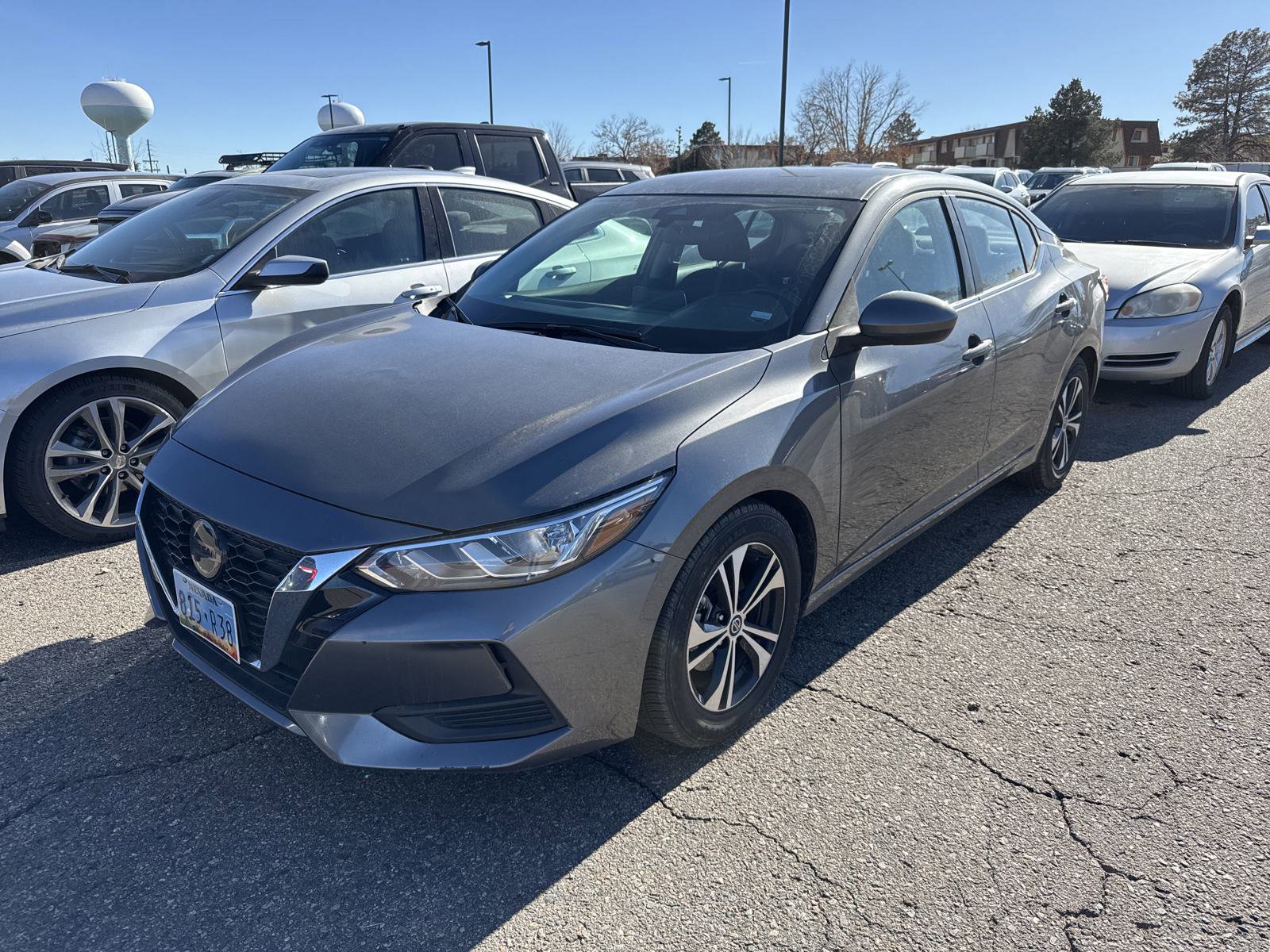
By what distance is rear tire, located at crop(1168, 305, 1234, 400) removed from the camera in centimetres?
667

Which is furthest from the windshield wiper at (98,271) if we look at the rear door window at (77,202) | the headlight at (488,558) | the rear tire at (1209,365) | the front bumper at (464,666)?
the rear door window at (77,202)

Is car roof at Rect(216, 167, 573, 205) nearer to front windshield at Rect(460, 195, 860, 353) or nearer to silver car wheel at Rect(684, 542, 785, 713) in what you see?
front windshield at Rect(460, 195, 860, 353)

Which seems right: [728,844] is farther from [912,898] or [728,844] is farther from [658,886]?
[912,898]

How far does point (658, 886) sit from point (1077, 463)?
13.8 ft

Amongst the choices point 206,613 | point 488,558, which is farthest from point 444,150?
point 488,558

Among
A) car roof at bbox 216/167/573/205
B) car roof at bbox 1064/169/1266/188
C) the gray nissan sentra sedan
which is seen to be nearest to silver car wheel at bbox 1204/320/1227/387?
car roof at bbox 1064/169/1266/188

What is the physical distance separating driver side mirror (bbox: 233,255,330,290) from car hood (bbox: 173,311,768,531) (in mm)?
1345

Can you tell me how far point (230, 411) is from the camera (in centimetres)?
280

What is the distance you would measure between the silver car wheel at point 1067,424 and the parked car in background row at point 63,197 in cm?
1112

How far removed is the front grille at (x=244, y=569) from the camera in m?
Answer: 2.27

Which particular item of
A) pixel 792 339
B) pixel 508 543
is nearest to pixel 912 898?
pixel 508 543

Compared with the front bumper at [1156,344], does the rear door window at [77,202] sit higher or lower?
higher

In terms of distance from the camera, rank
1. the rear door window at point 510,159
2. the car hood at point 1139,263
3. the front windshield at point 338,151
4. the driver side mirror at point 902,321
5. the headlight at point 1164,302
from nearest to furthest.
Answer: the driver side mirror at point 902,321 < the headlight at point 1164,302 < the car hood at point 1139,263 < the front windshield at point 338,151 < the rear door window at point 510,159

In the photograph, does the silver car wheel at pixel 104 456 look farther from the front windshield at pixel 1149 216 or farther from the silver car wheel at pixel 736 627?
the front windshield at pixel 1149 216
